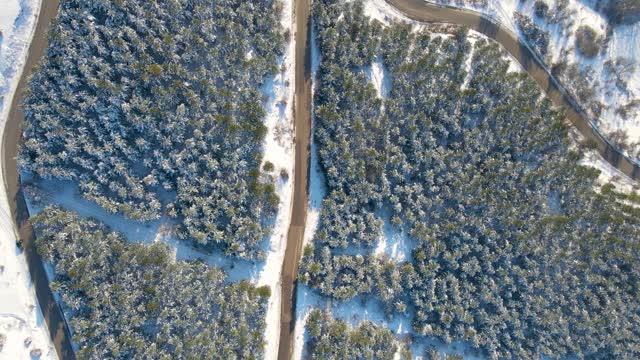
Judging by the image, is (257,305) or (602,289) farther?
(602,289)

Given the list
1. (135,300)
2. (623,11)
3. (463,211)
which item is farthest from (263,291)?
(623,11)

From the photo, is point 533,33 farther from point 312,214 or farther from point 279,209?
point 279,209

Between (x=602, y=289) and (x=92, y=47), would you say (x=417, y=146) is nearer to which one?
(x=602, y=289)

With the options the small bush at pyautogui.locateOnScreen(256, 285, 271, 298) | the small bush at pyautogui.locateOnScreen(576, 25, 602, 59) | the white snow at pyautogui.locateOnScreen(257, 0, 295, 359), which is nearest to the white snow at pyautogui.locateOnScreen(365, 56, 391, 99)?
the white snow at pyautogui.locateOnScreen(257, 0, 295, 359)

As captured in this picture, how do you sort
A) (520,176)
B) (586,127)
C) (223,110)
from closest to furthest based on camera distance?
(223,110) < (520,176) < (586,127)

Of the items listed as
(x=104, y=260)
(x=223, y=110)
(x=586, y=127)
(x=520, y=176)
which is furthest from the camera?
(x=586, y=127)

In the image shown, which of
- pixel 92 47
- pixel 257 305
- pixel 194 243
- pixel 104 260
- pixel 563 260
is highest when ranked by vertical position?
pixel 92 47

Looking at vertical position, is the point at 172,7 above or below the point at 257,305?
above

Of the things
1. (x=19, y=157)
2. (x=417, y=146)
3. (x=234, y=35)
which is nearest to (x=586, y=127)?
(x=417, y=146)
